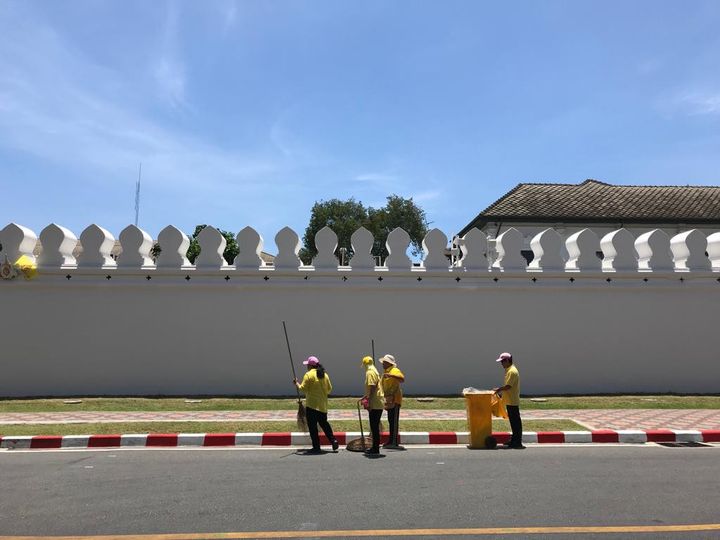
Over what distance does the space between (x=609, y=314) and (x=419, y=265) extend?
4.15m

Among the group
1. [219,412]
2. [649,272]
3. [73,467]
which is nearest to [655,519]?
[73,467]

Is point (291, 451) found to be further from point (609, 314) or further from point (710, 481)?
point (609, 314)

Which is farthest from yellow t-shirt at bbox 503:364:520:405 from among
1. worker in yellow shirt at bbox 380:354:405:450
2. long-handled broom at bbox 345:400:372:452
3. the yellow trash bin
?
long-handled broom at bbox 345:400:372:452

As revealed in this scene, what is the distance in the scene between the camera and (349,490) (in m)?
6.02

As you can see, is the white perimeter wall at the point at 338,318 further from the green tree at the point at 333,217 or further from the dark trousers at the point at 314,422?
the green tree at the point at 333,217

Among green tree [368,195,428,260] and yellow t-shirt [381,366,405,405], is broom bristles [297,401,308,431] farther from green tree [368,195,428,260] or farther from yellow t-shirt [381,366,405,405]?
green tree [368,195,428,260]

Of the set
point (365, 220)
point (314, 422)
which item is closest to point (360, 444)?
point (314, 422)

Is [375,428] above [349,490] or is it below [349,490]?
above

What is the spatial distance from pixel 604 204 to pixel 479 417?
2530 centimetres

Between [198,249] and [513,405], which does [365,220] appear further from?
[513,405]

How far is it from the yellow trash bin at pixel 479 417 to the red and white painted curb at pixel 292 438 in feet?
1.11

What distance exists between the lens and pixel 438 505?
546 cm

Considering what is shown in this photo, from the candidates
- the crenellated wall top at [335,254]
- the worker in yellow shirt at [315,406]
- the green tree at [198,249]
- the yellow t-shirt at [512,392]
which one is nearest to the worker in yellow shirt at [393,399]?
the worker in yellow shirt at [315,406]

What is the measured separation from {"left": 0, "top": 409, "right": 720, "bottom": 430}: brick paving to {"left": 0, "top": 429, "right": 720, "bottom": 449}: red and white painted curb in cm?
38
